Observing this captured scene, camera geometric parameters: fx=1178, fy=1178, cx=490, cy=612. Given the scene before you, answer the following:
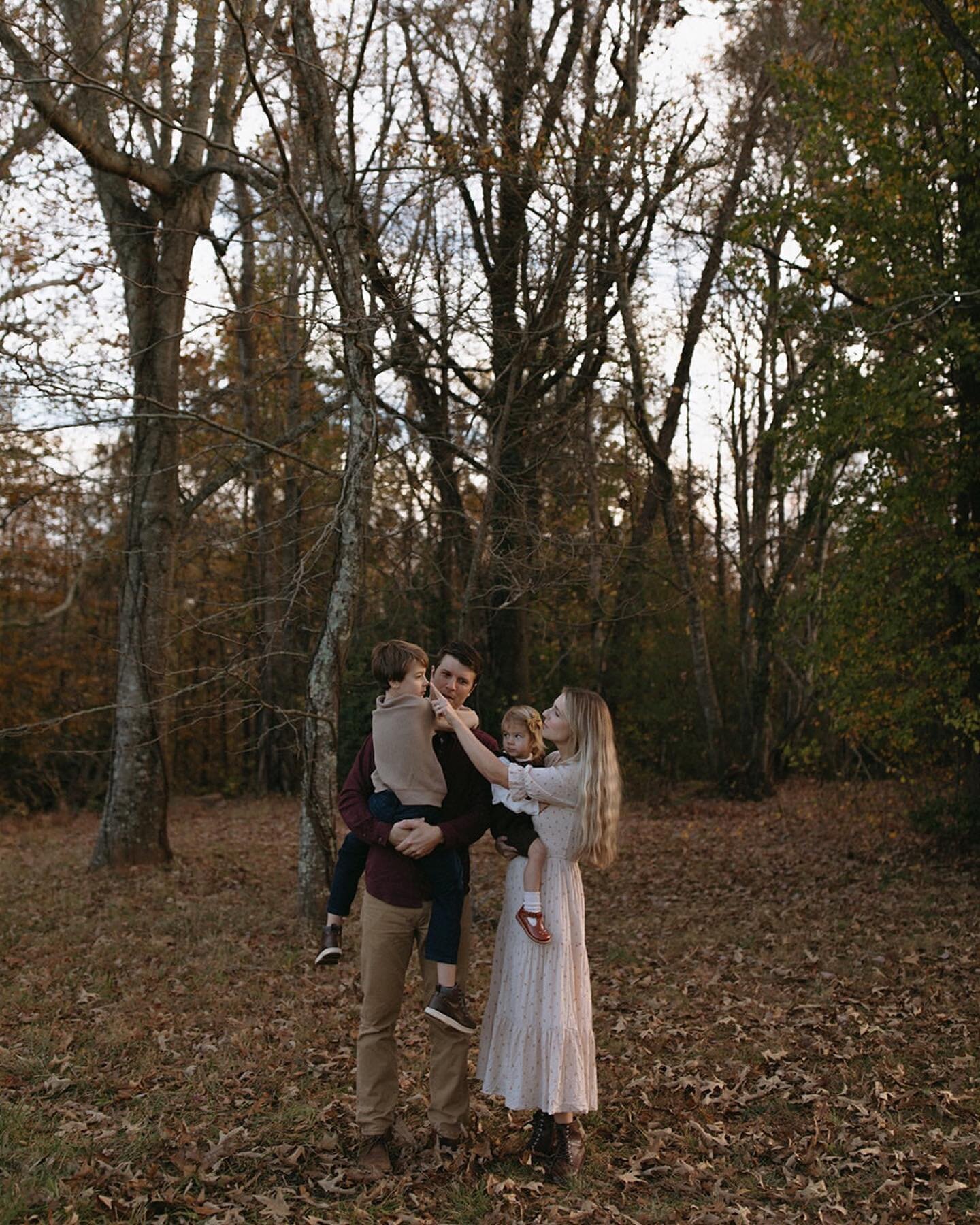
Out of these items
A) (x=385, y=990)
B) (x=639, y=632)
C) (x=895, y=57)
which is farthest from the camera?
(x=639, y=632)

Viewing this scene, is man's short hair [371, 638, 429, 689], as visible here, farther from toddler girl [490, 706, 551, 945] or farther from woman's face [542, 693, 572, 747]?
woman's face [542, 693, 572, 747]

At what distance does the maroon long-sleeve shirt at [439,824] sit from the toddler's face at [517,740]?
94 mm

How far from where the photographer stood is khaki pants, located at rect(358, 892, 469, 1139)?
4.76 m

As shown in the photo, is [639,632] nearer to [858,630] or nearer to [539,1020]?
[858,630]

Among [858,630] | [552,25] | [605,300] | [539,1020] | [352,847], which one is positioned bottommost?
[539,1020]

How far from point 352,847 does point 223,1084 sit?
190cm

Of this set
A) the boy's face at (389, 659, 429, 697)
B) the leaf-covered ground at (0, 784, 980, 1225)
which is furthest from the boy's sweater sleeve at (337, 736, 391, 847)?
the leaf-covered ground at (0, 784, 980, 1225)

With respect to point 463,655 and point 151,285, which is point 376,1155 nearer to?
point 463,655

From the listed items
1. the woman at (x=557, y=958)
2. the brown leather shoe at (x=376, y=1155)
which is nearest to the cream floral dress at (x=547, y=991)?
the woman at (x=557, y=958)

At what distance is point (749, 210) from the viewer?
13.0m

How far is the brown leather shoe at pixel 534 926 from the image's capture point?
15.6 feet

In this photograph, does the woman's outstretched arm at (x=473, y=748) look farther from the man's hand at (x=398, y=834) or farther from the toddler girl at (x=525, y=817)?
the man's hand at (x=398, y=834)

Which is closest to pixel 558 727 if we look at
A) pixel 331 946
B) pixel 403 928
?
pixel 403 928

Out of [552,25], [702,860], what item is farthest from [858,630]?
[552,25]
